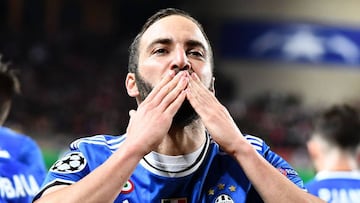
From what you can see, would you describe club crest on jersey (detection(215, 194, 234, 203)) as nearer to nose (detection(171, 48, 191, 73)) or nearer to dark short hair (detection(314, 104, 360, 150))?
nose (detection(171, 48, 191, 73))

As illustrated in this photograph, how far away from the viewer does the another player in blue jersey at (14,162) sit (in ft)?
11.2

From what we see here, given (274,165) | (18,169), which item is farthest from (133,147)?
(18,169)

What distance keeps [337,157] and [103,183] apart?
6.32 ft

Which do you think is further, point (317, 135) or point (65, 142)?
point (65, 142)

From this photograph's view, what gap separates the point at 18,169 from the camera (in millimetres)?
3494

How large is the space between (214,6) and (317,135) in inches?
532

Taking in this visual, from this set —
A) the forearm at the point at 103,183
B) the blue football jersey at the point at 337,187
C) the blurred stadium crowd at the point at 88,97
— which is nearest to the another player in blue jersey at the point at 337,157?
the blue football jersey at the point at 337,187

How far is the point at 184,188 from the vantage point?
238cm

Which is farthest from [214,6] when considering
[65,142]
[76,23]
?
[65,142]

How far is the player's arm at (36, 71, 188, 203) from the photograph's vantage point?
212 cm

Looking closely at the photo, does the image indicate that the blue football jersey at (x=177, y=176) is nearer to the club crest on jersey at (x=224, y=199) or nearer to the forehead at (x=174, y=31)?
the club crest on jersey at (x=224, y=199)

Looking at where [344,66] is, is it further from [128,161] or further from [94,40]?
[128,161]

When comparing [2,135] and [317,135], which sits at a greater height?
[317,135]

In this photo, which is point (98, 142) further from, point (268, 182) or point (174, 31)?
point (268, 182)
